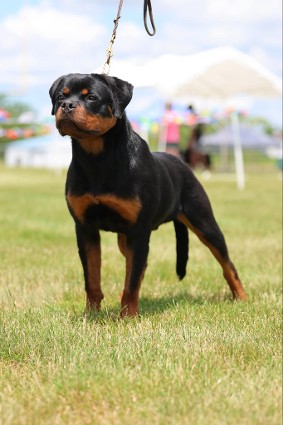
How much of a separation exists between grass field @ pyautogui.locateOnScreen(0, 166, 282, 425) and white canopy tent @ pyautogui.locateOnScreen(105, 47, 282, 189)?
949 cm

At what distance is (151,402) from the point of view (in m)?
2.51

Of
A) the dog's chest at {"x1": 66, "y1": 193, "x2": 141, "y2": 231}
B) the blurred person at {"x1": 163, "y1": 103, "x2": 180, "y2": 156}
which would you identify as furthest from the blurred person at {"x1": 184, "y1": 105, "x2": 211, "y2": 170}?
the dog's chest at {"x1": 66, "y1": 193, "x2": 141, "y2": 231}

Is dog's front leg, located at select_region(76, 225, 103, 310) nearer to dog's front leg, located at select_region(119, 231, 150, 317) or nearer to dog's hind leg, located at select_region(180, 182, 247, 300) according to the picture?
dog's front leg, located at select_region(119, 231, 150, 317)

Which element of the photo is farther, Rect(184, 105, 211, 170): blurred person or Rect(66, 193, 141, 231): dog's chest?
Rect(184, 105, 211, 170): blurred person

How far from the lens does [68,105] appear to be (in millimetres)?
3748

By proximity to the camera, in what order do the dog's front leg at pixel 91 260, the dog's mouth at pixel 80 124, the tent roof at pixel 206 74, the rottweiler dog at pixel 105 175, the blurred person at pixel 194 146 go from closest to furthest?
the dog's mouth at pixel 80 124 < the rottweiler dog at pixel 105 175 < the dog's front leg at pixel 91 260 < the tent roof at pixel 206 74 < the blurred person at pixel 194 146

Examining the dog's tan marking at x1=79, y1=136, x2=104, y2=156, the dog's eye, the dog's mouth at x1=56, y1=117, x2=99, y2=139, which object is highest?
the dog's eye

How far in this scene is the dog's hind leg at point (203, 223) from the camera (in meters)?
4.95

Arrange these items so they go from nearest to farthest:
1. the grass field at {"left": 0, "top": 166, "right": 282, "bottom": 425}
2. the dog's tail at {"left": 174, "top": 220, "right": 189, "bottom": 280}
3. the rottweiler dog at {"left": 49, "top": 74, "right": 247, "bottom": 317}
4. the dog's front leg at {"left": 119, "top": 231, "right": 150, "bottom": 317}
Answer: the grass field at {"left": 0, "top": 166, "right": 282, "bottom": 425} < the rottweiler dog at {"left": 49, "top": 74, "right": 247, "bottom": 317} < the dog's front leg at {"left": 119, "top": 231, "right": 150, "bottom": 317} < the dog's tail at {"left": 174, "top": 220, "right": 189, "bottom": 280}

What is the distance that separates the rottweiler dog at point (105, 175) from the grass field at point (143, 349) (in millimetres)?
366

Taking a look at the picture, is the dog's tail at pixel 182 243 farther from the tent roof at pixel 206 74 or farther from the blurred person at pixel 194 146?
the blurred person at pixel 194 146

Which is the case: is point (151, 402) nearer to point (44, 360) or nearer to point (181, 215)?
point (44, 360)

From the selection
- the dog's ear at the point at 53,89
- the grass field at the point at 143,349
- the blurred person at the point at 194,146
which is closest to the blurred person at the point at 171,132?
the blurred person at the point at 194,146

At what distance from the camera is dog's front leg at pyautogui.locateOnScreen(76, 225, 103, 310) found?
4.25 m
